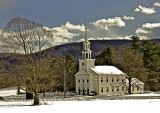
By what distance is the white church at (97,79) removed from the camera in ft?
263

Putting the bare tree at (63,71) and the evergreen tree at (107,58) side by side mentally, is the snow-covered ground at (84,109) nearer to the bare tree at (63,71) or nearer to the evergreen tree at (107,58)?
the bare tree at (63,71)

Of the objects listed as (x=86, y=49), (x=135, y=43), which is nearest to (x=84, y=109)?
(x=86, y=49)

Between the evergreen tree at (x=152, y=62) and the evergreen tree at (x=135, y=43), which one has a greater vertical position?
the evergreen tree at (x=135, y=43)

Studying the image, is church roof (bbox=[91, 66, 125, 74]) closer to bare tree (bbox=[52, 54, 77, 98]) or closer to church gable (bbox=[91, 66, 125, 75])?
church gable (bbox=[91, 66, 125, 75])

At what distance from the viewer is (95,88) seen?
80.7 metres

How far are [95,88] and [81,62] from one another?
7.42 metres

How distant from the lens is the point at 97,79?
264ft

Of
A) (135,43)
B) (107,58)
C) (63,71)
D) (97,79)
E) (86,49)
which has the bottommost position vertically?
(97,79)

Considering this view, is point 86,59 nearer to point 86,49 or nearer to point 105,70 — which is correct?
point 86,49

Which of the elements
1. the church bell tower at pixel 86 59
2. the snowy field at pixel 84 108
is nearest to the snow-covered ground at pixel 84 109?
the snowy field at pixel 84 108

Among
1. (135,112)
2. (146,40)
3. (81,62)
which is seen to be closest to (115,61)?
(146,40)

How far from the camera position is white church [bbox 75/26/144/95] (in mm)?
80287

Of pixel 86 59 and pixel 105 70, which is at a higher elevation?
pixel 86 59

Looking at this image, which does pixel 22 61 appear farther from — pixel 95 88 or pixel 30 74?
pixel 95 88
